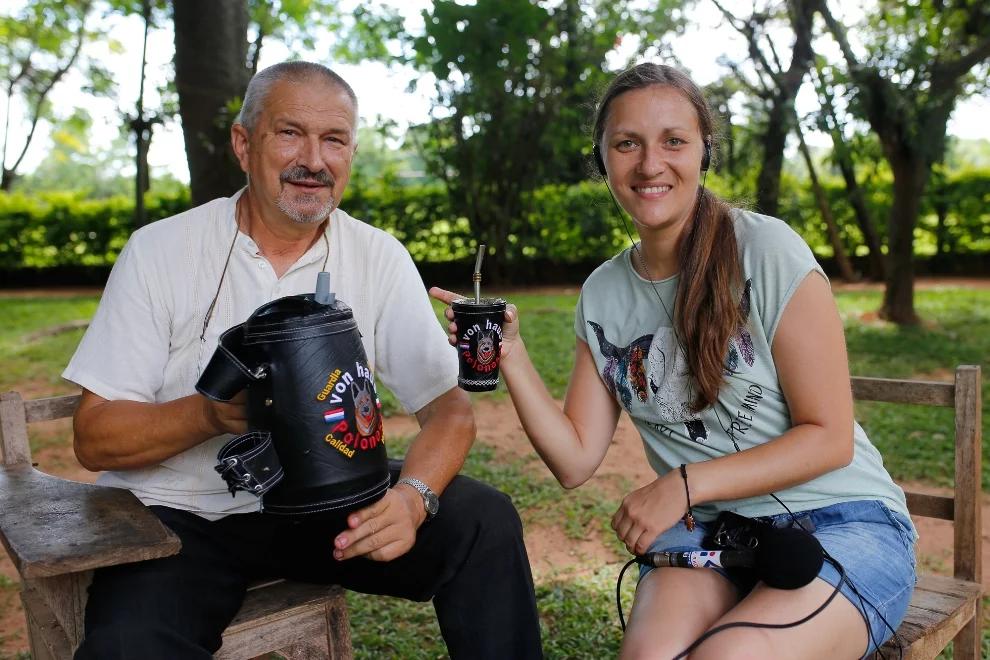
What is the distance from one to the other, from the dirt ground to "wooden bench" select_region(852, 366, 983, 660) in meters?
1.54

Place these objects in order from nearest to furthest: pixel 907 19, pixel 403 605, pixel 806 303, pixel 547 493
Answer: pixel 806 303 → pixel 403 605 → pixel 547 493 → pixel 907 19

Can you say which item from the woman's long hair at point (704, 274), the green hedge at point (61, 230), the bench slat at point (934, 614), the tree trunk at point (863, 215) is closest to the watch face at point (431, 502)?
the woman's long hair at point (704, 274)

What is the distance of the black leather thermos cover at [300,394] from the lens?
1735mm

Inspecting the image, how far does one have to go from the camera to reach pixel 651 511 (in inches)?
79.9

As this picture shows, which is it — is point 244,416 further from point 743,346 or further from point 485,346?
point 743,346

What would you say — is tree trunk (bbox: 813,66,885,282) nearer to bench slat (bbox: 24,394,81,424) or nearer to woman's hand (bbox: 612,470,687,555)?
woman's hand (bbox: 612,470,687,555)

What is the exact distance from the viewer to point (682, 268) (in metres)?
2.21

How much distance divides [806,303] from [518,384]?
0.73 metres

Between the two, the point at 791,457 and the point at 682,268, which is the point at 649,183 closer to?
the point at 682,268

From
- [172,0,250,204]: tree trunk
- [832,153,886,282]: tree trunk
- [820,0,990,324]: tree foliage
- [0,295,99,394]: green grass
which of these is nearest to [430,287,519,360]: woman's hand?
[172,0,250,204]: tree trunk

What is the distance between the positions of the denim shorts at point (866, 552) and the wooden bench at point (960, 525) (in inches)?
5.9

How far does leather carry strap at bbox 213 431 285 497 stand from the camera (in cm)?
167

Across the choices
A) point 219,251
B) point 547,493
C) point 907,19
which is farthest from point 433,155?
point 219,251

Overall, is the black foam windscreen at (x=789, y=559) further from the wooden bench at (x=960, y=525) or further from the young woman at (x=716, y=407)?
the wooden bench at (x=960, y=525)
